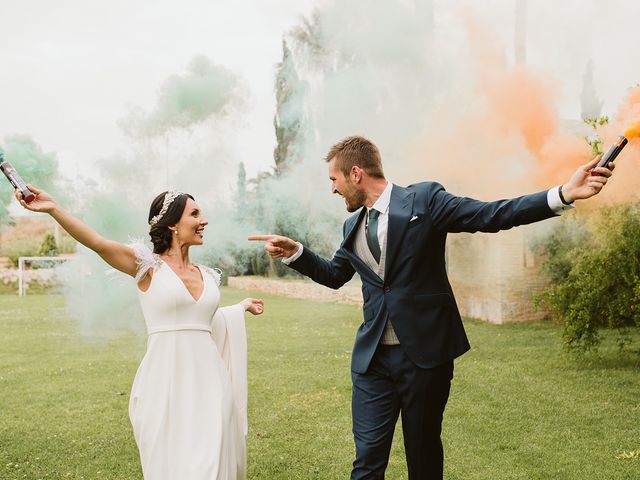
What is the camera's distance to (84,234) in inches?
147

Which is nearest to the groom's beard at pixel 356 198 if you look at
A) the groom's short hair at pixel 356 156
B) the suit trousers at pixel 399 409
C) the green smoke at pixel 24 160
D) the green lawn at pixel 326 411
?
the groom's short hair at pixel 356 156

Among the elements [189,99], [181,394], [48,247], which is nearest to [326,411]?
[181,394]

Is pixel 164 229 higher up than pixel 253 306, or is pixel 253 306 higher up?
pixel 164 229

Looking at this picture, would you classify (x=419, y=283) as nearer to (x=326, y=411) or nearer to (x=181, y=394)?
(x=181, y=394)

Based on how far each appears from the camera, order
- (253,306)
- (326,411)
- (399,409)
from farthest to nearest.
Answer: (326,411)
(253,306)
(399,409)

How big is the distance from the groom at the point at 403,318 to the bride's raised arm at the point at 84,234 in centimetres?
126

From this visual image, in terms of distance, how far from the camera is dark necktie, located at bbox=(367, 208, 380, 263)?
405cm

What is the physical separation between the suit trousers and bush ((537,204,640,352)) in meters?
6.09

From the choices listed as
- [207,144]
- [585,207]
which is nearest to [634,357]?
[585,207]

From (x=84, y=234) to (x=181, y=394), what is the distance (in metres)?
1.06

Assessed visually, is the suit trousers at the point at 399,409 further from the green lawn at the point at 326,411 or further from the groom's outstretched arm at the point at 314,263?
the green lawn at the point at 326,411

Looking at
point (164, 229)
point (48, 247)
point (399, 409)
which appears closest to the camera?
point (399, 409)

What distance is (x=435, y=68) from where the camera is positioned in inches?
515

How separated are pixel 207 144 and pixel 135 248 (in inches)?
327
